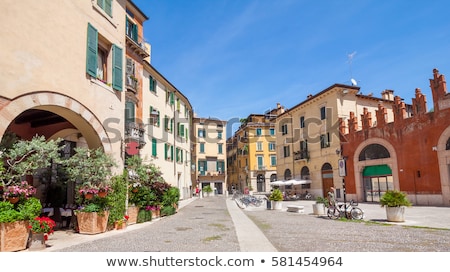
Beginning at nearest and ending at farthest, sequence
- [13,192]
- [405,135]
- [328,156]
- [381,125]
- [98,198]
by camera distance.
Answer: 1. [13,192]
2. [98,198]
3. [405,135]
4. [381,125]
5. [328,156]

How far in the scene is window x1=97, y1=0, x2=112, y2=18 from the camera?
11992 millimetres

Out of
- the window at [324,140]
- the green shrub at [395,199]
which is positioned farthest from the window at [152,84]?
the green shrub at [395,199]

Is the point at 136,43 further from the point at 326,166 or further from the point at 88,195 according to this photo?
the point at 326,166

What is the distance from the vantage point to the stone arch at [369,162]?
2328cm

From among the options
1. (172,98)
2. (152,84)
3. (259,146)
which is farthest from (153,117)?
(259,146)

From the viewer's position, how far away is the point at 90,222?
1032 cm

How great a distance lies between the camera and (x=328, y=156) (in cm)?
3041

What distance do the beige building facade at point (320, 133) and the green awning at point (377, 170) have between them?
2.26 metres

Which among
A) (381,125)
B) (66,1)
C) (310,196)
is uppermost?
(66,1)

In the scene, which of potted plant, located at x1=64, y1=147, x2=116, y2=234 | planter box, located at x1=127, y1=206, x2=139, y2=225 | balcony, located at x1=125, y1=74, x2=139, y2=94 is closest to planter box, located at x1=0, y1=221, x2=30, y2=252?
potted plant, located at x1=64, y1=147, x2=116, y2=234

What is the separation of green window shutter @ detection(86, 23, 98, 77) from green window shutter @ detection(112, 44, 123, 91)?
4.66ft

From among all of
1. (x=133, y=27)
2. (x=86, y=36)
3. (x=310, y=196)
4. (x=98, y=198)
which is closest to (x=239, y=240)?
(x=98, y=198)
